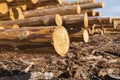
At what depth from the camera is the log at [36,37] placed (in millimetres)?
5117

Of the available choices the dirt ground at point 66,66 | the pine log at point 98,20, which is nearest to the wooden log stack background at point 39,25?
the dirt ground at point 66,66

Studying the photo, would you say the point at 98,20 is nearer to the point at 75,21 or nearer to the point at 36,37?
the point at 75,21

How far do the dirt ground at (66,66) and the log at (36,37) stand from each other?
176 cm

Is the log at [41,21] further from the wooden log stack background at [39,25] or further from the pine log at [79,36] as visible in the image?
the pine log at [79,36]

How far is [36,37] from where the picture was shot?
516cm

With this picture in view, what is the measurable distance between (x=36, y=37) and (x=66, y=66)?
4061 mm

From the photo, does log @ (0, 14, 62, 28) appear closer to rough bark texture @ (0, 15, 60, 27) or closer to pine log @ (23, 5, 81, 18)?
rough bark texture @ (0, 15, 60, 27)

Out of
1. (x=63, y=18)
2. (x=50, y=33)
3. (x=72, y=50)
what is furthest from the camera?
(x=72, y=50)

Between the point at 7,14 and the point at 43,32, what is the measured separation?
2116mm

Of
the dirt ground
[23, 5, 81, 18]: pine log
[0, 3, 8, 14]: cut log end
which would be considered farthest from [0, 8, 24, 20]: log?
the dirt ground

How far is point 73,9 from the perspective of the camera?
26.1 feet

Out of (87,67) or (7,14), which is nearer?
(7,14)

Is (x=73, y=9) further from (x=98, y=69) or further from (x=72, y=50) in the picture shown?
(x=72, y=50)

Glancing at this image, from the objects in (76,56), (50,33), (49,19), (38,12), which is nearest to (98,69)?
(76,56)
